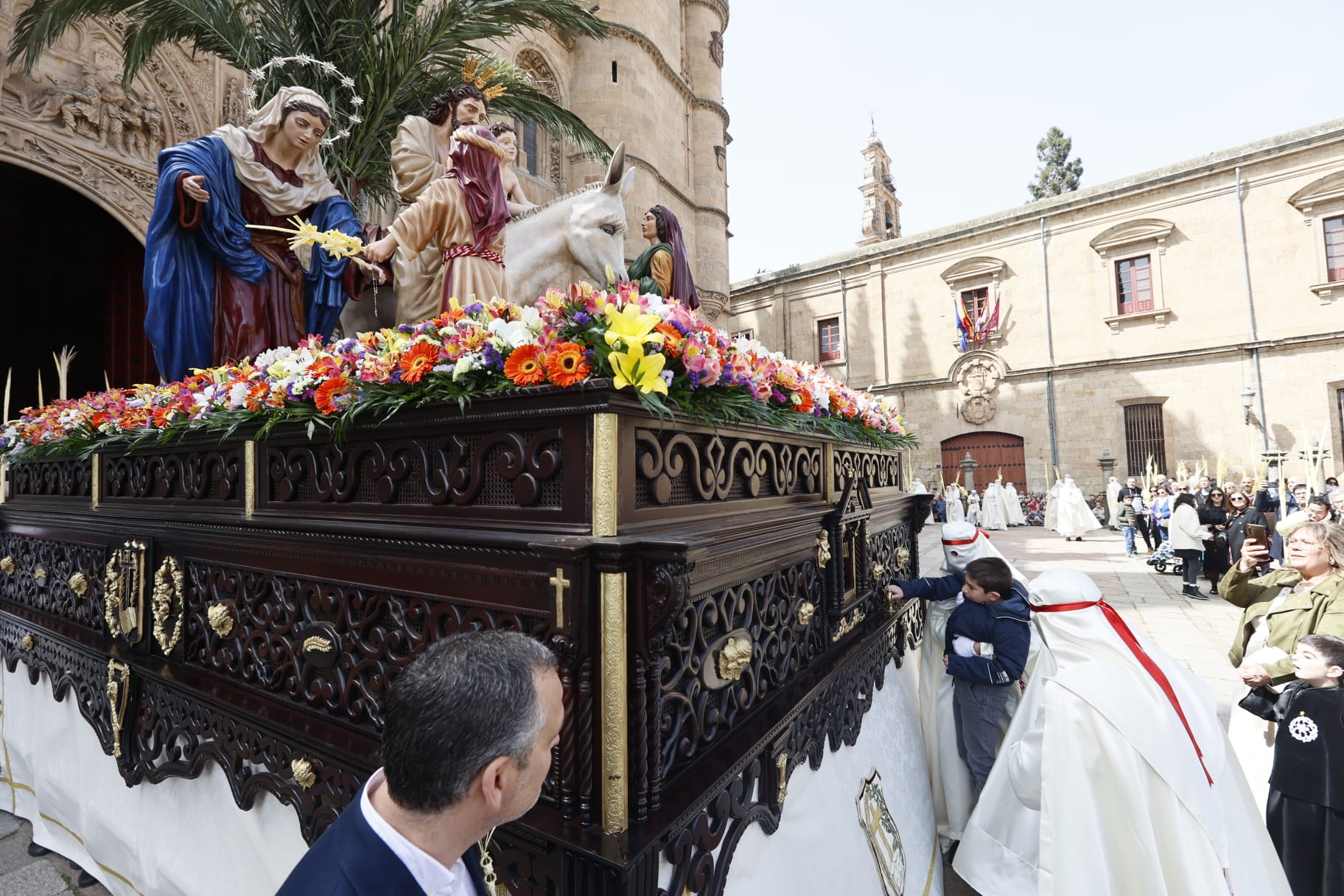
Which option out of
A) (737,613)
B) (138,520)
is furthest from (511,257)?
(737,613)

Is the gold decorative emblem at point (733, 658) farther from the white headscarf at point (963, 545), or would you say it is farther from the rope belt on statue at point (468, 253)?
the white headscarf at point (963, 545)

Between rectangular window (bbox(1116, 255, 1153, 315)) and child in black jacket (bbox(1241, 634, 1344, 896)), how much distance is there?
80.3 ft

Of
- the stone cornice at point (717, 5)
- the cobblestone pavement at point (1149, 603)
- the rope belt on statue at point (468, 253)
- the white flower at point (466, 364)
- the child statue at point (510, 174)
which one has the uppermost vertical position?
the stone cornice at point (717, 5)

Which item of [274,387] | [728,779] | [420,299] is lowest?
[728,779]

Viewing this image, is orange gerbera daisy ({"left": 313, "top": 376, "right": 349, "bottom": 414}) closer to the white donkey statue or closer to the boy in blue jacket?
the white donkey statue

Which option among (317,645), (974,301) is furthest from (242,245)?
(974,301)

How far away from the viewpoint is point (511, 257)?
3566 mm

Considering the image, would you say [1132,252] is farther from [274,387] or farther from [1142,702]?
[274,387]

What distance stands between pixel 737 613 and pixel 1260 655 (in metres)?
3.12

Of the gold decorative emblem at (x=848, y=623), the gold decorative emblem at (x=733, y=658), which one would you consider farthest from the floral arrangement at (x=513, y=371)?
the gold decorative emblem at (x=848, y=623)

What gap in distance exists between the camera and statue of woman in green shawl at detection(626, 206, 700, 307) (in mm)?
4086

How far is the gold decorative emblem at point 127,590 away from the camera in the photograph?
271cm

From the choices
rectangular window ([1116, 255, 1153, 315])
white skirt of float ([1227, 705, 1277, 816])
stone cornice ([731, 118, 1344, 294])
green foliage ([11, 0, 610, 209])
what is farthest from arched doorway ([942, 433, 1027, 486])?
green foliage ([11, 0, 610, 209])

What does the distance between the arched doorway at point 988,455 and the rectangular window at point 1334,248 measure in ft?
32.5
